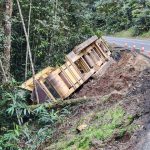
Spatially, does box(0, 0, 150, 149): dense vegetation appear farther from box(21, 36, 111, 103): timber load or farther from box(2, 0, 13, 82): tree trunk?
box(21, 36, 111, 103): timber load

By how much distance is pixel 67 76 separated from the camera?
15.3m

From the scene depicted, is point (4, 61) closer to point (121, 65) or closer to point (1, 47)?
point (1, 47)

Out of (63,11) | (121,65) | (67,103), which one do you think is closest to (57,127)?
(67,103)

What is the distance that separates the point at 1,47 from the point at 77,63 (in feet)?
12.3

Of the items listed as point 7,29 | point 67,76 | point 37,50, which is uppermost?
point 7,29

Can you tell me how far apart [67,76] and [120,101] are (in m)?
5.24

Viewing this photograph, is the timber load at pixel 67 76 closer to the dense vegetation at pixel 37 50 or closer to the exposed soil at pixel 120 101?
the exposed soil at pixel 120 101

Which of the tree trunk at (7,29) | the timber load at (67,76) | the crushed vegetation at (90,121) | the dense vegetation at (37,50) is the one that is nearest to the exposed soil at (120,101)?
the crushed vegetation at (90,121)

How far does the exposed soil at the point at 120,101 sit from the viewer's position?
763cm

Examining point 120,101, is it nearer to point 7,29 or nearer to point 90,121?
point 90,121

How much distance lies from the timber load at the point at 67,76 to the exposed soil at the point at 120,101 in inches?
20.1

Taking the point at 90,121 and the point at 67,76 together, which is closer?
the point at 90,121

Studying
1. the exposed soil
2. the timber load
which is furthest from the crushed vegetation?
the timber load

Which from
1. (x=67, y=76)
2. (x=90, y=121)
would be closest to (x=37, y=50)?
(x=67, y=76)
